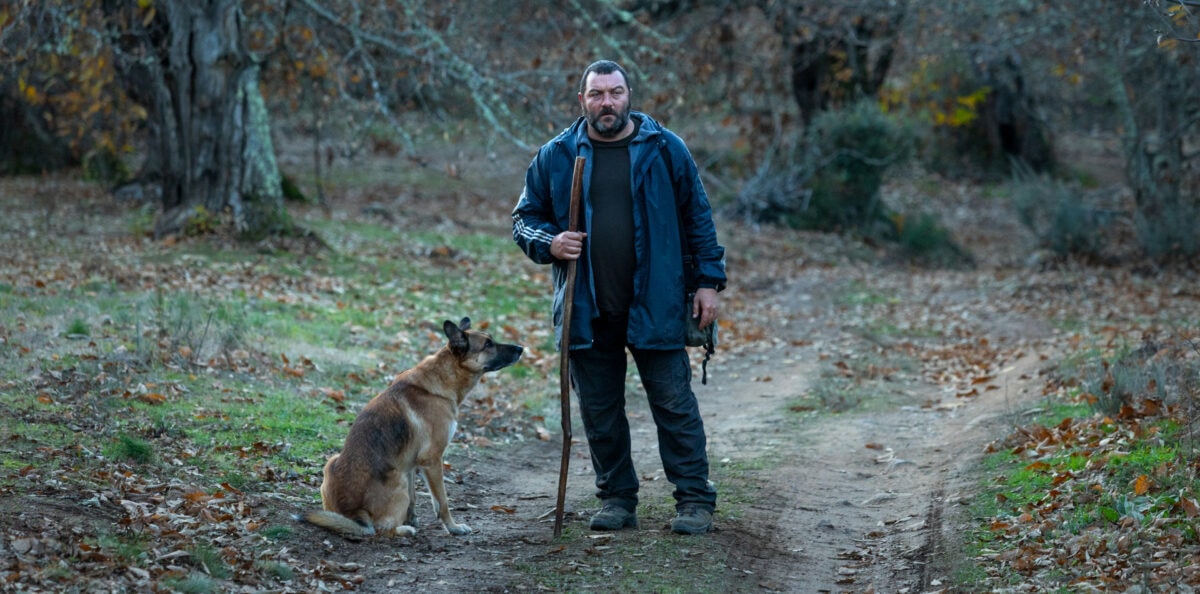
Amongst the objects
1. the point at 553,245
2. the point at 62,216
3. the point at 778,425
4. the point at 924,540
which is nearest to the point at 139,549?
the point at 553,245

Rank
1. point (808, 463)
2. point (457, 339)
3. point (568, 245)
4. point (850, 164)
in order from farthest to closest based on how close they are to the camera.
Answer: point (850, 164) < point (808, 463) < point (457, 339) < point (568, 245)

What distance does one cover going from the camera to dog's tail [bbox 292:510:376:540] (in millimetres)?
6301

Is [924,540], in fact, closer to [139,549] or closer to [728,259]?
[139,549]

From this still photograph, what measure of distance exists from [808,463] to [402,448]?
135 inches

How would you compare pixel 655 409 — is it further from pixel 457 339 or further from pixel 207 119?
pixel 207 119

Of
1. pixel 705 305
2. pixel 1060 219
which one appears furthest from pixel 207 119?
pixel 1060 219

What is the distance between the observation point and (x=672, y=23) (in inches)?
949

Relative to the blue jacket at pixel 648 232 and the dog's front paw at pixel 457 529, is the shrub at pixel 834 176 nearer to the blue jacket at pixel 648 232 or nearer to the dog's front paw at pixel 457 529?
the blue jacket at pixel 648 232

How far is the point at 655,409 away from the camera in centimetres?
665

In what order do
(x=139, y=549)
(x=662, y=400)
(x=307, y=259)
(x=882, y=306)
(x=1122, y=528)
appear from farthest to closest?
(x=882, y=306), (x=307, y=259), (x=662, y=400), (x=1122, y=528), (x=139, y=549)

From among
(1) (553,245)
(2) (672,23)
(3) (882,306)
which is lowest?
(3) (882,306)

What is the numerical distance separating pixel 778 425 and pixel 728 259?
36.4 feet

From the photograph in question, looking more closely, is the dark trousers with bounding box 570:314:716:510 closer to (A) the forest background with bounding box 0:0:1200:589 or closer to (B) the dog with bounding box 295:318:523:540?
(B) the dog with bounding box 295:318:523:540

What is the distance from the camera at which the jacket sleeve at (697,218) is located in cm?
640
